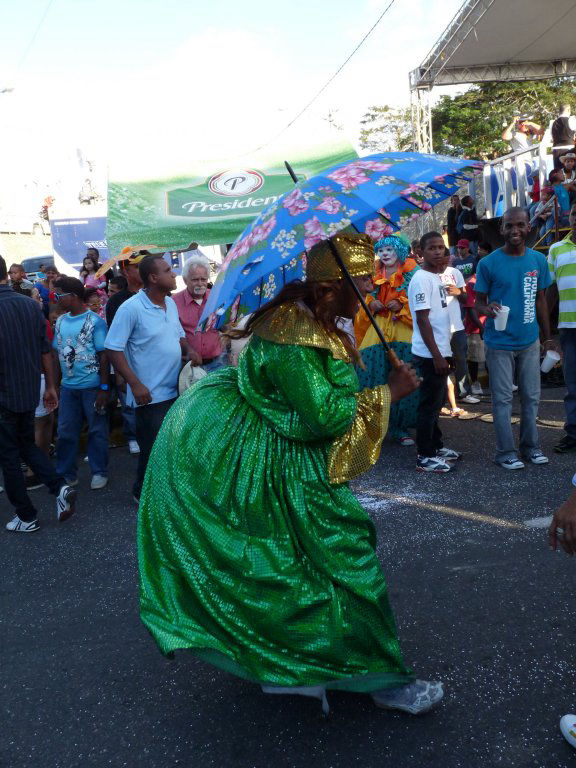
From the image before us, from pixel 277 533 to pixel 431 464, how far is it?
3.44 metres

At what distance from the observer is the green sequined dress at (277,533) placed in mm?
2379

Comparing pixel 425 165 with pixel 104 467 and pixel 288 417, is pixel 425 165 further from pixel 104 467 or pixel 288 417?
pixel 104 467

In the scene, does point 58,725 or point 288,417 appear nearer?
point 288,417

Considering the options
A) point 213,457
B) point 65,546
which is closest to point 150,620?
point 213,457

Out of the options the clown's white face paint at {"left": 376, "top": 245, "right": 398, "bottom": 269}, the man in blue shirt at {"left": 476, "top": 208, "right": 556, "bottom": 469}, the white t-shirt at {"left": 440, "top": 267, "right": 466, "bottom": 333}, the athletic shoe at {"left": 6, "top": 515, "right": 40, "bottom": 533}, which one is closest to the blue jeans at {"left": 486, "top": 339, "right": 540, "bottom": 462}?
the man in blue shirt at {"left": 476, "top": 208, "right": 556, "bottom": 469}

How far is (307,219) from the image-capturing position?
7.67 ft

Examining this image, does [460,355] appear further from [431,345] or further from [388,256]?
[431,345]

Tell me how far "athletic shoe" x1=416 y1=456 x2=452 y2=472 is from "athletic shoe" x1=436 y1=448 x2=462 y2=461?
122 mm

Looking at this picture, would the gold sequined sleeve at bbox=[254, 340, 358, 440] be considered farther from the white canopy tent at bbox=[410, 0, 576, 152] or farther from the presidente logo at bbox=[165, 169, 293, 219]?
the white canopy tent at bbox=[410, 0, 576, 152]

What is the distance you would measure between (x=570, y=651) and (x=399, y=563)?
1.18 m

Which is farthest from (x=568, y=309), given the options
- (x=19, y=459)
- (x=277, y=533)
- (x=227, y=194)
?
(x=227, y=194)

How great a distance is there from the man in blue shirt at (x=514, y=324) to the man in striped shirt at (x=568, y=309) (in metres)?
0.31

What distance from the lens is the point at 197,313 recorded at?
6215 millimetres

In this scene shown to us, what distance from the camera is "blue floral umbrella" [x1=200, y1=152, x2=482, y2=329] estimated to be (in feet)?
7.59
